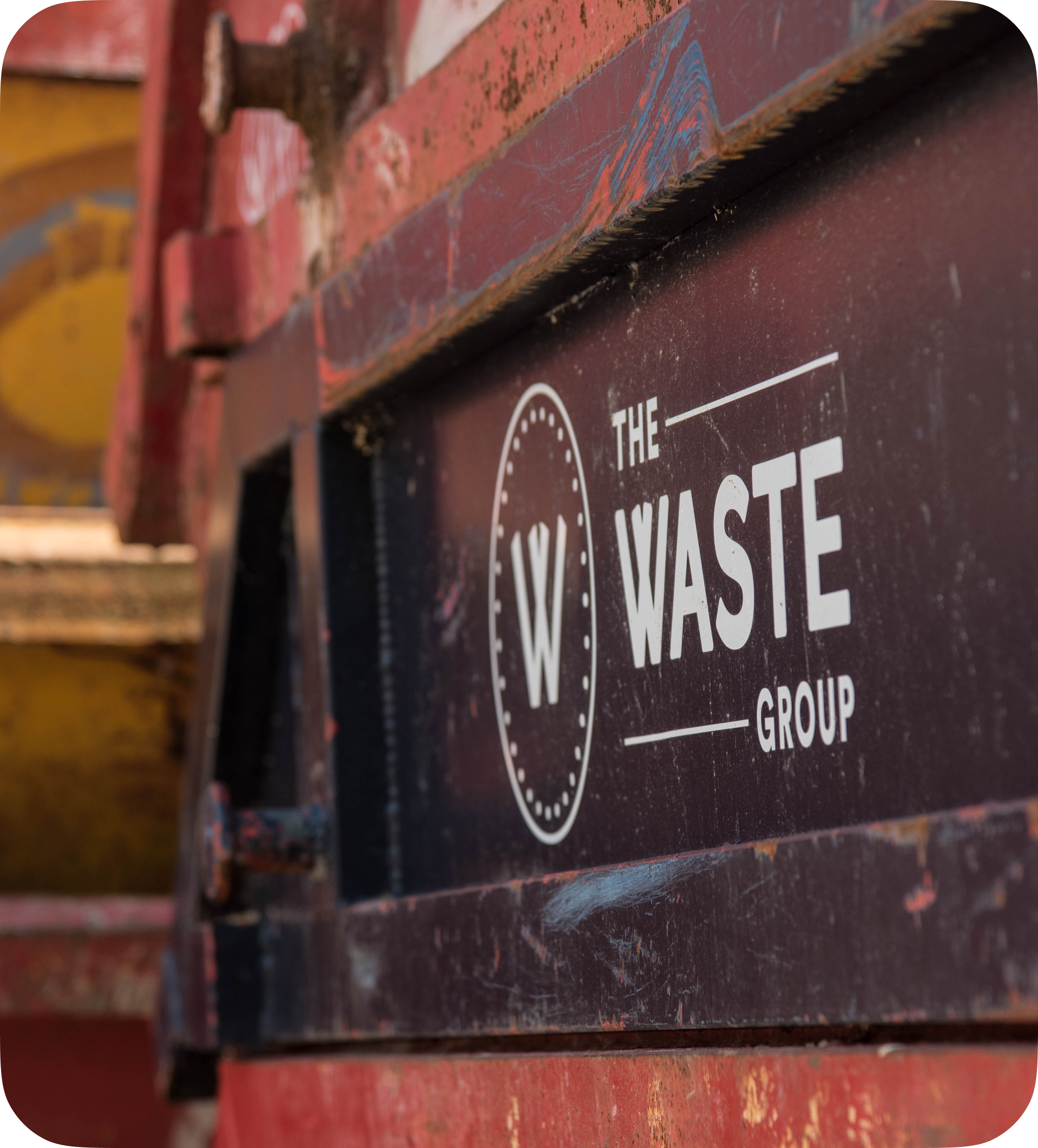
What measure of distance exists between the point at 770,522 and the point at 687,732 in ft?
0.66

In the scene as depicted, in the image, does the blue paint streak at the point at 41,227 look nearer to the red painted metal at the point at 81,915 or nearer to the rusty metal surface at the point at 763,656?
the red painted metal at the point at 81,915

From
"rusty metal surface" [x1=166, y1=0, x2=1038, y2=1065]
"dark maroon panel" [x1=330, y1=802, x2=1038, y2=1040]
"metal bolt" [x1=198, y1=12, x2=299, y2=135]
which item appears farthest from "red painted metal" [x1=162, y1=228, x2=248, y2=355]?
"dark maroon panel" [x1=330, y1=802, x2=1038, y2=1040]

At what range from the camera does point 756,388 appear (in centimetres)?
127

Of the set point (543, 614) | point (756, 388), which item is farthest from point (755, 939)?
point (543, 614)

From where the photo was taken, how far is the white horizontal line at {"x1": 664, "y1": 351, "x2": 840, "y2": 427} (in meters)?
1.19

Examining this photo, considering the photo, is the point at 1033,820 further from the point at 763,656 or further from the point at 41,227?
the point at 41,227

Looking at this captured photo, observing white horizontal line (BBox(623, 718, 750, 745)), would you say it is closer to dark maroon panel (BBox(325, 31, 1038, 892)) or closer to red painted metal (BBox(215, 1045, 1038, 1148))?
dark maroon panel (BBox(325, 31, 1038, 892))

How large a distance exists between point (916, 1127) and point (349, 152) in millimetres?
1373

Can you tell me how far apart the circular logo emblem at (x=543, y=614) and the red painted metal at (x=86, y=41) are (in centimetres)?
253

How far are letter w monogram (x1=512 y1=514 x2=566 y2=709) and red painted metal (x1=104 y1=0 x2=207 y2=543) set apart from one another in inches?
59.8

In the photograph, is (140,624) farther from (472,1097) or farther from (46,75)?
(472,1097)

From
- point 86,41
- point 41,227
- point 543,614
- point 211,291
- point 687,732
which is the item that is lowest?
point 687,732

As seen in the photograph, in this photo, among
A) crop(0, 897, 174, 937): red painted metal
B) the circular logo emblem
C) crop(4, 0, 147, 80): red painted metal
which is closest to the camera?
the circular logo emblem

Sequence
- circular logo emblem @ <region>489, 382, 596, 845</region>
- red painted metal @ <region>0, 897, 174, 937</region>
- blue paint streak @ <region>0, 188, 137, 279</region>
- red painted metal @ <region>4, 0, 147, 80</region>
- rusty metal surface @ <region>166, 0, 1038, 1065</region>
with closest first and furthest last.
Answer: rusty metal surface @ <region>166, 0, 1038, 1065</region>
circular logo emblem @ <region>489, 382, 596, 845</region>
red painted metal @ <region>0, 897, 174, 937</region>
red painted metal @ <region>4, 0, 147, 80</region>
blue paint streak @ <region>0, 188, 137, 279</region>
